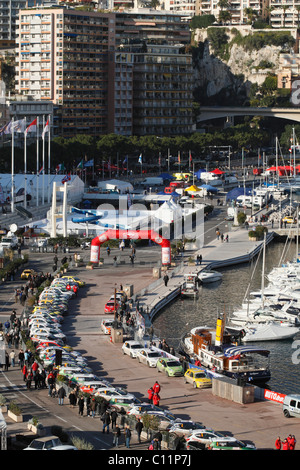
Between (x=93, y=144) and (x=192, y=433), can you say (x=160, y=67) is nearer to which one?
(x=93, y=144)

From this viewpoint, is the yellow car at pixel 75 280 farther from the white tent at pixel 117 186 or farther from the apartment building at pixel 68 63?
the apartment building at pixel 68 63

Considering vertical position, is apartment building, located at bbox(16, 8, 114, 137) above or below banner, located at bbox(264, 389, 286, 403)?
above

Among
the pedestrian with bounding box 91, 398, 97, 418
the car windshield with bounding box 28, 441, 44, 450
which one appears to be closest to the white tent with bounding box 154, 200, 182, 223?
the pedestrian with bounding box 91, 398, 97, 418

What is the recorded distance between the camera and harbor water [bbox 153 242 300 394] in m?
65.7

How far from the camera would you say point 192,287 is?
89562mm

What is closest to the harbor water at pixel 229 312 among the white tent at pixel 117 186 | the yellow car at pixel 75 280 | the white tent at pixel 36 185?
the yellow car at pixel 75 280

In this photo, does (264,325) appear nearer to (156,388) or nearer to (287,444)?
(156,388)

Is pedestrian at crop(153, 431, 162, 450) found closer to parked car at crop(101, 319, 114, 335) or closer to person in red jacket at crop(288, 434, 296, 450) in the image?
person in red jacket at crop(288, 434, 296, 450)

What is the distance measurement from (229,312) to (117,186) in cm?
6502

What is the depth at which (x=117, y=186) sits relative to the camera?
14662cm

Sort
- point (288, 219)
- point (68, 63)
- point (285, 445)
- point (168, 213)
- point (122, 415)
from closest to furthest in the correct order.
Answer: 1. point (285, 445)
2. point (122, 415)
3. point (168, 213)
4. point (288, 219)
5. point (68, 63)

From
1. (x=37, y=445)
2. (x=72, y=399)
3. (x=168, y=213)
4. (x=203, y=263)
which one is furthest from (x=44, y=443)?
(x=168, y=213)

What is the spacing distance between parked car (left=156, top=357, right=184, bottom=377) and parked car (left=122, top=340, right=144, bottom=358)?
9.12 ft
